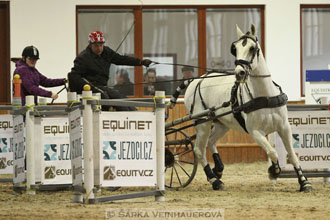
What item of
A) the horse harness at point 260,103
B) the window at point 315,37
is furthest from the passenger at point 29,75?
the window at point 315,37

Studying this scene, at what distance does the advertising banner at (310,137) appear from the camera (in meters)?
11.4

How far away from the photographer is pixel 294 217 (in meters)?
7.61

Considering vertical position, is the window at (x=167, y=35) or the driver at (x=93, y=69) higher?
the window at (x=167, y=35)

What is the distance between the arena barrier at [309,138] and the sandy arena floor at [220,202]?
1.06 feet

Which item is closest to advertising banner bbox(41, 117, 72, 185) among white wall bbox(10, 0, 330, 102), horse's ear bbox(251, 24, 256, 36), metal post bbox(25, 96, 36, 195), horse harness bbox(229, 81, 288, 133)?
metal post bbox(25, 96, 36, 195)

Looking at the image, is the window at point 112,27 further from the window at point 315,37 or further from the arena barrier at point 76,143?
the arena barrier at point 76,143

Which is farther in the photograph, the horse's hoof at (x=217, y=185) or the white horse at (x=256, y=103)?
the horse's hoof at (x=217, y=185)

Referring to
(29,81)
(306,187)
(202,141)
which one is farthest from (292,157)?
(29,81)

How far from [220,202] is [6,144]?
11.9 feet

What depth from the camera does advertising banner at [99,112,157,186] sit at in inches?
339

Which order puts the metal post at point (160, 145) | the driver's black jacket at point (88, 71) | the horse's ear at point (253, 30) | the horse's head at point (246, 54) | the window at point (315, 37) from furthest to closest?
1. the window at point (315, 37)
2. the driver's black jacket at point (88, 71)
3. the horse's ear at point (253, 30)
4. the horse's head at point (246, 54)
5. the metal post at point (160, 145)

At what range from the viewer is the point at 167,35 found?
661 inches

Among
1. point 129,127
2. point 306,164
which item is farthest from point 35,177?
point 306,164

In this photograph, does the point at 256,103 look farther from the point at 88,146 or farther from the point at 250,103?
the point at 88,146
